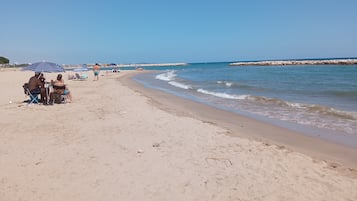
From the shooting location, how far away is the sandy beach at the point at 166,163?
13.5ft

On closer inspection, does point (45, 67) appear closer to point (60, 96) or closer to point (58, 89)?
point (58, 89)

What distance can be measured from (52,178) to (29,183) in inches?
12.0

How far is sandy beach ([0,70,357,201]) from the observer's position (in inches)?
162

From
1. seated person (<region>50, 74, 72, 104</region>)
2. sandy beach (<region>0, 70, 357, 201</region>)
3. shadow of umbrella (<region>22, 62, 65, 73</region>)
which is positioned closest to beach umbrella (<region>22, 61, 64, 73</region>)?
shadow of umbrella (<region>22, 62, 65, 73</region>)

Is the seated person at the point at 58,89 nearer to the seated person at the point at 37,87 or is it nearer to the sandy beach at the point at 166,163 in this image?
the seated person at the point at 37,87

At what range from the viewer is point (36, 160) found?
539 cm

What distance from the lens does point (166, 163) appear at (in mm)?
5219

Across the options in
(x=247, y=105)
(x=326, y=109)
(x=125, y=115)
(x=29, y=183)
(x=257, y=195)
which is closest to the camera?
(x=257, y=195)

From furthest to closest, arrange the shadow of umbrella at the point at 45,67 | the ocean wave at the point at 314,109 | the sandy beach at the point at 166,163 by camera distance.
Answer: the shadow of umbrella at the point at 45,67
the ocean wave at the point at 314,109
the sandy beach at the point at 166,163

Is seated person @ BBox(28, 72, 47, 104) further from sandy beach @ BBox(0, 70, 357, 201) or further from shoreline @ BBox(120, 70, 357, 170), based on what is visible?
shoreline @ BBox(120, 70, 357, 170)

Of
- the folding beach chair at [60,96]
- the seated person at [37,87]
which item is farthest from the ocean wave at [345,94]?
the seated person at [37,87]

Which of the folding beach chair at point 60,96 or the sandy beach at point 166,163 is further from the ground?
the folding beach chair at point 60,96

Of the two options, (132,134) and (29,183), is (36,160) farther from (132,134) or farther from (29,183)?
(132,134)

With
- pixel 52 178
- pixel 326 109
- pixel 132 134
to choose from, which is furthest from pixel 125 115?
pixel 326 109
